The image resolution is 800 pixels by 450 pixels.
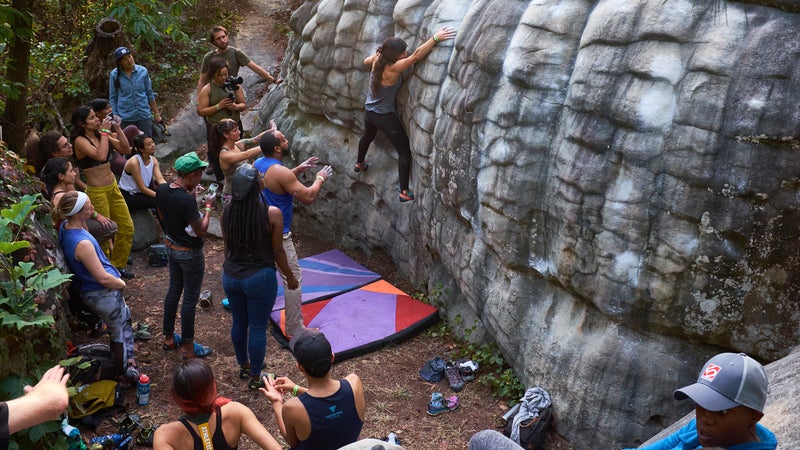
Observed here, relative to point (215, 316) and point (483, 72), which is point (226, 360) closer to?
point (215, 316)

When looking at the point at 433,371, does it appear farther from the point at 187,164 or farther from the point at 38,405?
the point at 38,405

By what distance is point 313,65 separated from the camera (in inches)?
391

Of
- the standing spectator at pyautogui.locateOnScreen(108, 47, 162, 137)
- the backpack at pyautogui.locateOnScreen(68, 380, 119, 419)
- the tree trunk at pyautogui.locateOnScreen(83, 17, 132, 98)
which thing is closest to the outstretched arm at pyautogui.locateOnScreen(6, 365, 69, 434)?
the backpack at pyautogui.locateOnScreen(68, 380, 119, 419)

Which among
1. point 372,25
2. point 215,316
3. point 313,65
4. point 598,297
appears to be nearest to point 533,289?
point 598,297

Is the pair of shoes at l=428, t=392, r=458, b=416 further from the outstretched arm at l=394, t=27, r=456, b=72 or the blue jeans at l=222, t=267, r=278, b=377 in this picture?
the outstretched arm at l=394, t=27, r=456, b=72

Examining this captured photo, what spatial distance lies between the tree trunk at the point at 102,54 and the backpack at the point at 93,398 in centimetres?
669

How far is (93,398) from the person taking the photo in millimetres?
5922

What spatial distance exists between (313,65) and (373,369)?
14.9ft

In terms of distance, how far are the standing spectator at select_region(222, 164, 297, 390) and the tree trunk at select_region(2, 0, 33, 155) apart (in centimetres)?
364

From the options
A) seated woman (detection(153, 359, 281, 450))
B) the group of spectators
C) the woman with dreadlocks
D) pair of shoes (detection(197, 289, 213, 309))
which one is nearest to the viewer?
the group of spectators

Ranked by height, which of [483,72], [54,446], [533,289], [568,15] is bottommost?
[54,446]

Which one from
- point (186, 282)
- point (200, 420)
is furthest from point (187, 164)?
point (200, 420)

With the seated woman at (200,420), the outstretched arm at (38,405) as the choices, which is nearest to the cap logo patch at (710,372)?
the seated woman at (200,420)

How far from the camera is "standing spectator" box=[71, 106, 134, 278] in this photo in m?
7.67
